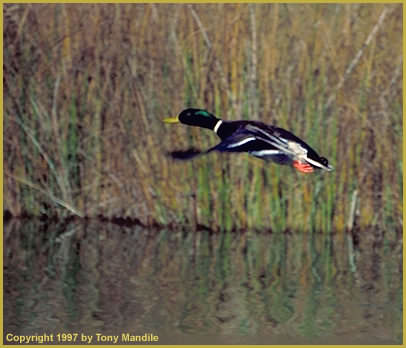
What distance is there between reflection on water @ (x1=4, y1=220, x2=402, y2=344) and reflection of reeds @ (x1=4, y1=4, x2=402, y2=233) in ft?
0.69

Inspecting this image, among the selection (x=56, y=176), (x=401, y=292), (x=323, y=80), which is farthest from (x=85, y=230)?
(x=401, y=292)

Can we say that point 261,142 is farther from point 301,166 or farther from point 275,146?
point 301,166

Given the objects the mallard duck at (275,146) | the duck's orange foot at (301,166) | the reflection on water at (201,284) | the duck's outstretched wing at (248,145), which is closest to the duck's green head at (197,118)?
the mallard duck at (275,146)

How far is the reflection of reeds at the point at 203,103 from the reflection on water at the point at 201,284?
0.69 feet

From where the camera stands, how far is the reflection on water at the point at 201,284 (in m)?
5.68

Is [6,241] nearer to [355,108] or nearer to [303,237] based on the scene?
[303,237]

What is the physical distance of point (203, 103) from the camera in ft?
25.1

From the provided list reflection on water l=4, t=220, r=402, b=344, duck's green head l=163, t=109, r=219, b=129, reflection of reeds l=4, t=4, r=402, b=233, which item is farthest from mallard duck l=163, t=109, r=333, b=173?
reflection of reeds l=4, t=4, r=402, b=233

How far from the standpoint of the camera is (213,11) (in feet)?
24.7

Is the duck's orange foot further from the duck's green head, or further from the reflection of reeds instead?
the reflection of reeds

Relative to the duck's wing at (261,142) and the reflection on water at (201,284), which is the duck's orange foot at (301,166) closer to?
the duck's wing at (261,142)

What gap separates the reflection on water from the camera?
18.6 ft

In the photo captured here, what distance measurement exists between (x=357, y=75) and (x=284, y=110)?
0.51 meters

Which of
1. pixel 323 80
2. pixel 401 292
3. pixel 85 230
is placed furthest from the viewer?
pixel 85 230
